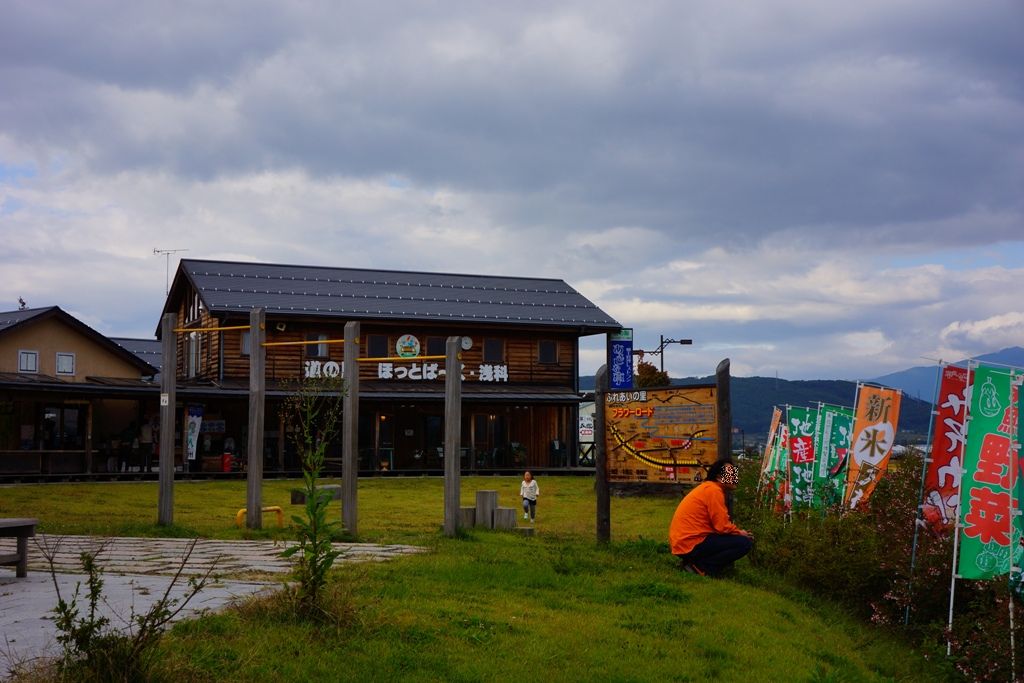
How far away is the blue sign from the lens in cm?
3688

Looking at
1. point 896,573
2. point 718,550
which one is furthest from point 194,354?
point 896,573

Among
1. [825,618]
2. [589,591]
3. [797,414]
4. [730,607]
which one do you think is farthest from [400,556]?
[797,414]

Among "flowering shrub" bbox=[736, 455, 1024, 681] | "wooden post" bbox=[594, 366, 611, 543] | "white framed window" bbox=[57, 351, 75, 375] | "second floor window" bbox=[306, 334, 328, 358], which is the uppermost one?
"second floor window" bbox=[306, 334, 328, 358]

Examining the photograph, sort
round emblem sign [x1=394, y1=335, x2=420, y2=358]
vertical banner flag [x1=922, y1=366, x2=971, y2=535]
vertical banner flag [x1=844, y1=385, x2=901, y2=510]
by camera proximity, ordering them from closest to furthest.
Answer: vertical banner flag [x1=922, y1=366, x2=971, y2=535] < vertical banner flag [x1=844, y1=385, x2=901, y2=510] < round emblem sign [x1=394, y1=335, x2=420, y2=358]

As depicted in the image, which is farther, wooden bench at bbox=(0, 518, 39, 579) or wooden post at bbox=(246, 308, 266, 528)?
wooden post at bbox=(246, 308, 266, 528)

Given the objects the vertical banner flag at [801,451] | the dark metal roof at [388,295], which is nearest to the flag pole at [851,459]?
the vertical banner flag at [801,451]

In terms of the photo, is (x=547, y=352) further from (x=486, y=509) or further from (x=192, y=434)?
(x=486, y=509)

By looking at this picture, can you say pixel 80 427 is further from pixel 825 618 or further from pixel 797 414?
pixel 825 618

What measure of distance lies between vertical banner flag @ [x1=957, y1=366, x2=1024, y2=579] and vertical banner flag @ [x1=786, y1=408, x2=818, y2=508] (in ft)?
15.3

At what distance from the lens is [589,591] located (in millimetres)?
9242

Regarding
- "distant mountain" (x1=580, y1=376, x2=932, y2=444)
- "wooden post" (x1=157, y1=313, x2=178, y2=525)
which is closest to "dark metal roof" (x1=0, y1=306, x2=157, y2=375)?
"wooden post" (x1=157, y1=313, x2=178, y2=525)

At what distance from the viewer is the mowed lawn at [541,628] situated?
258 inches

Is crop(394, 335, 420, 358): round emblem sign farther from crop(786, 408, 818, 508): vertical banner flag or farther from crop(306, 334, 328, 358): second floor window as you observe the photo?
crop(786, 408, 818, 508): vertical banner flag

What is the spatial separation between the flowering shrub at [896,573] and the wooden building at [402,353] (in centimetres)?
2304
